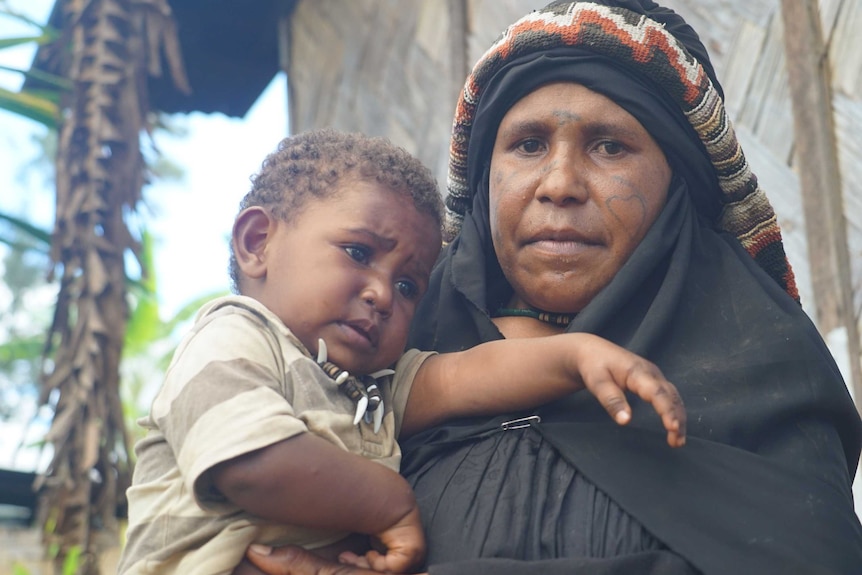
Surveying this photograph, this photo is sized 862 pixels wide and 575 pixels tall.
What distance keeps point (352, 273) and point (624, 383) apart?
58 centimetres

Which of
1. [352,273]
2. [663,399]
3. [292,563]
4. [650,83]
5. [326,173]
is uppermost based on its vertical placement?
[650,83]

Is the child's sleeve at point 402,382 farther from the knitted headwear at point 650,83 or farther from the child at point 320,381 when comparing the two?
the knitted headwear at point 650,83

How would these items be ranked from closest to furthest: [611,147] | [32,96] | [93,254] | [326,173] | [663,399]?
[663,399], [326,173], [611,147], [93,254], [32,96]

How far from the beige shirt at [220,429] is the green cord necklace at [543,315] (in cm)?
53

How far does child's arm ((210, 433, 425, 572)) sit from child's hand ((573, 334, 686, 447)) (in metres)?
0.38

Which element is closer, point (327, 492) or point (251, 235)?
point (327, 492)

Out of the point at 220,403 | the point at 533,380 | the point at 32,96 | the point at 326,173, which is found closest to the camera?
the point at 220,403

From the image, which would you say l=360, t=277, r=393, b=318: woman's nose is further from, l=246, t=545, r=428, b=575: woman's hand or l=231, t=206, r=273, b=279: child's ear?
l=246, t=545, r=428, b=575: woman's hand

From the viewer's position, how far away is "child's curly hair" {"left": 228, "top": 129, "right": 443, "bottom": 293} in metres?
2.18

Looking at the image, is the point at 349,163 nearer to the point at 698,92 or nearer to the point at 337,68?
the point at 698,92

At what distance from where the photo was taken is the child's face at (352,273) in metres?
2.03

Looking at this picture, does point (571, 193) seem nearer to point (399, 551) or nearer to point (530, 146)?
point (530, 146)

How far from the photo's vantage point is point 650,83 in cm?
233

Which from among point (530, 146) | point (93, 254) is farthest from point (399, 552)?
point (93, 254)
